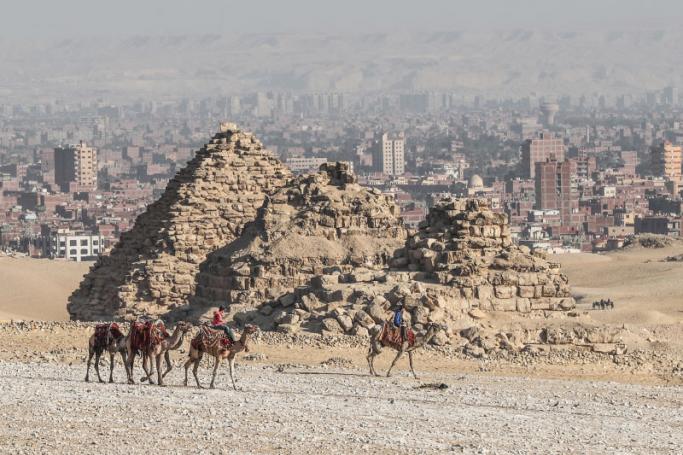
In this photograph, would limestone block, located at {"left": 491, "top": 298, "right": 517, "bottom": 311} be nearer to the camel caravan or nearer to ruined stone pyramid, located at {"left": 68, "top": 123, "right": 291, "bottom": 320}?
the camel caravan

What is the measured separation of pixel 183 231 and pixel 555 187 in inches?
4957

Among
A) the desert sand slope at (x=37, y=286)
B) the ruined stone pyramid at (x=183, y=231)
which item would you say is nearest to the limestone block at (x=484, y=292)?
the ruined stone pyramid at (x=183, y=231)

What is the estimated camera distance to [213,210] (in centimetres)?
4128

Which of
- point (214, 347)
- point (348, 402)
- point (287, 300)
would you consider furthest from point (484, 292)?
point (348, 402)

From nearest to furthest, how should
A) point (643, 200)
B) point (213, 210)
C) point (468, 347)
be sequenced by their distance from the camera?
point (468, 347) < point (213, 210) < point (643, 200)

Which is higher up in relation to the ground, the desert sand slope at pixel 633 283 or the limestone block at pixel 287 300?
the limestone block at pixel 287 300

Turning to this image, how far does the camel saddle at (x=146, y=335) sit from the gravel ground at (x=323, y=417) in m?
0.53

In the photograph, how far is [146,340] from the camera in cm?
2128

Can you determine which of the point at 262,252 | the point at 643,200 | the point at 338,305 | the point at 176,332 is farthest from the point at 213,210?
the point at 643,200

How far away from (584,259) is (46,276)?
21181 mm

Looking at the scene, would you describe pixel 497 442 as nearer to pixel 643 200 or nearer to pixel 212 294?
pixel 212 294

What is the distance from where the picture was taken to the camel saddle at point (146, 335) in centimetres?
2125

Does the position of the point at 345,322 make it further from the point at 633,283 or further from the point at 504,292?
the point at 633,283

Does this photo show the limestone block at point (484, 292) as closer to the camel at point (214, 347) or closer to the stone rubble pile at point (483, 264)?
the stone rubble pile at point (483, 264)
